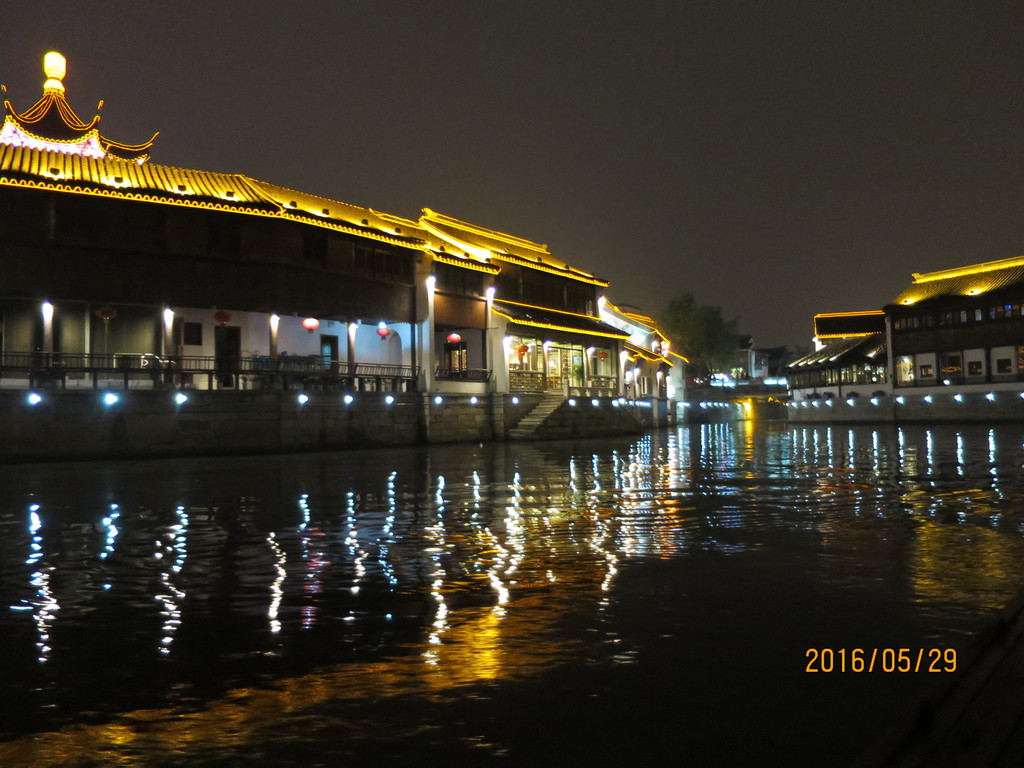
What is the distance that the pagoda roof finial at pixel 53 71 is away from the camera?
116 ft

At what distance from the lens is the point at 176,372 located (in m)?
28.3

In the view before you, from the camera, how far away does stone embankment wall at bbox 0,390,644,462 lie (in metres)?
25.6

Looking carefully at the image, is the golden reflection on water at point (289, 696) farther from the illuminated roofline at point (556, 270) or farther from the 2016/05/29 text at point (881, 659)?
the illuminated roofline at point (556, 270)

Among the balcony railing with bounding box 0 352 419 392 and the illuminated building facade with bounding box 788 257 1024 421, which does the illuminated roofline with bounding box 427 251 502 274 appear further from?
the illuminated building facade with bounding box 788 257 1024 421

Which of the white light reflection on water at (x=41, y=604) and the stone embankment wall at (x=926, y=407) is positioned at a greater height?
the stone embankment wall at (x=926, y=407)

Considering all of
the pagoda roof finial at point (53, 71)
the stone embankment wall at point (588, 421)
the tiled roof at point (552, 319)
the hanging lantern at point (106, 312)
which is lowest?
the stone embankment wall at point (588, 421)

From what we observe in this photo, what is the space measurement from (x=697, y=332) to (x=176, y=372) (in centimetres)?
7646

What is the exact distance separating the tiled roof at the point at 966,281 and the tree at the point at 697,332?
33.3 meters

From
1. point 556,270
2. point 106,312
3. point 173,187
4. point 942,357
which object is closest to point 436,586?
point 106,312

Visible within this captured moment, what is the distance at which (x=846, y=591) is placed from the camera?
6871 mm

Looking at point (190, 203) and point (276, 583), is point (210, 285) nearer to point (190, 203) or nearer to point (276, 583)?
point (190, 203)

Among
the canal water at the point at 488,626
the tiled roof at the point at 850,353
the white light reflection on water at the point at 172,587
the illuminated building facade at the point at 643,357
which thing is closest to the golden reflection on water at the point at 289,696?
the canal water at the point at 488,626

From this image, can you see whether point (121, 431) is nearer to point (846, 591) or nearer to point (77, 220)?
point (77, 220)

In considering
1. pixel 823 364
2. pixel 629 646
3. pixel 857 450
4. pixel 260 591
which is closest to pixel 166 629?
pixel 260 591
